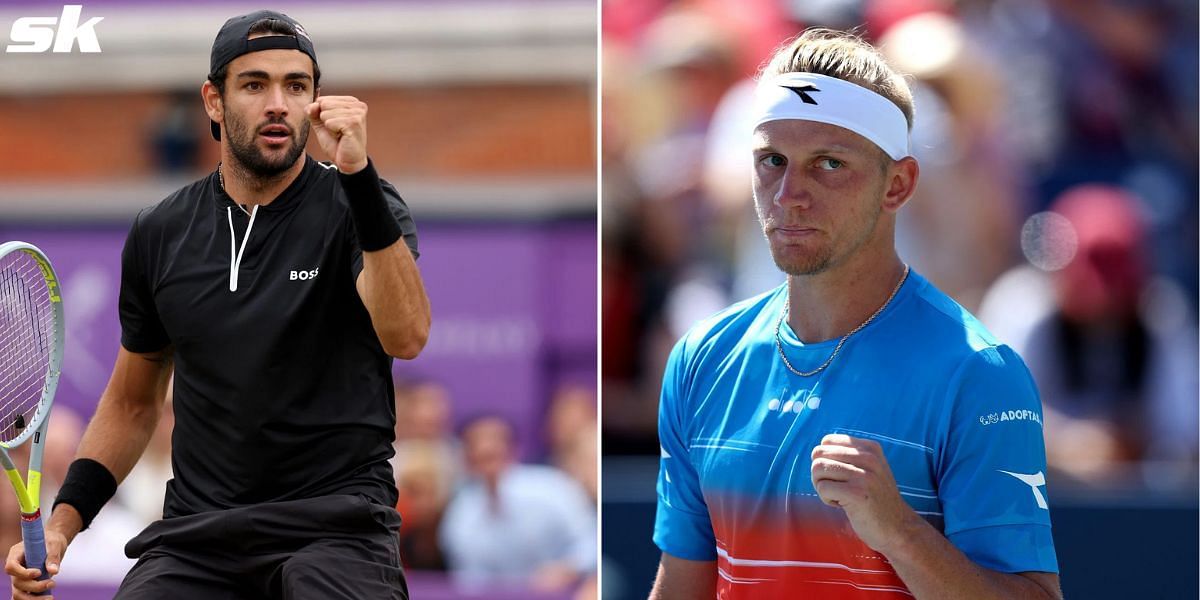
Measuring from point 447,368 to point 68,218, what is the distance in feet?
7.29

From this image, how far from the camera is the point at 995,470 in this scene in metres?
2.57

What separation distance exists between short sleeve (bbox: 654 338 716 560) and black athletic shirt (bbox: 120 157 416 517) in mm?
597

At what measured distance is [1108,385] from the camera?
560cm

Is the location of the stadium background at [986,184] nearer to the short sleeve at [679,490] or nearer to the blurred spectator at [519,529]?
the blurred spectator at [519,529]

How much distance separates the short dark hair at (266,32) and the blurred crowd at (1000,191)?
2.56 metres

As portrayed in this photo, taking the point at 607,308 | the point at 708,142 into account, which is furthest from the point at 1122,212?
the point at 607,308

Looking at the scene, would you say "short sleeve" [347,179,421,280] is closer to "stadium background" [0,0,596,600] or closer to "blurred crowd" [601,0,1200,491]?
"blurred crowd" [601,0,1200,491]

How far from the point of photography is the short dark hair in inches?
129

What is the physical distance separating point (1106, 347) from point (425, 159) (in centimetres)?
465

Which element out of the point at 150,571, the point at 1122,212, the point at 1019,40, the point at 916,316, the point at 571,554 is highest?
the point at 1019,40

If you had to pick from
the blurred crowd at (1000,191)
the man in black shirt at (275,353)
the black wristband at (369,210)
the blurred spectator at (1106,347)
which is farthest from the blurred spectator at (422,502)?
the black wristband at (369,210)

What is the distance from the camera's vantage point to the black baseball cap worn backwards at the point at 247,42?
326 centimetres

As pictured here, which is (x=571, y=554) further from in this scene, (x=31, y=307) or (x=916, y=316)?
(x=916, y=316)

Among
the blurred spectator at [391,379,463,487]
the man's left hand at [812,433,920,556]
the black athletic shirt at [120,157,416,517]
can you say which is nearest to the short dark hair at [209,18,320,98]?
the black athletic shirt at [120,157,416,517]
